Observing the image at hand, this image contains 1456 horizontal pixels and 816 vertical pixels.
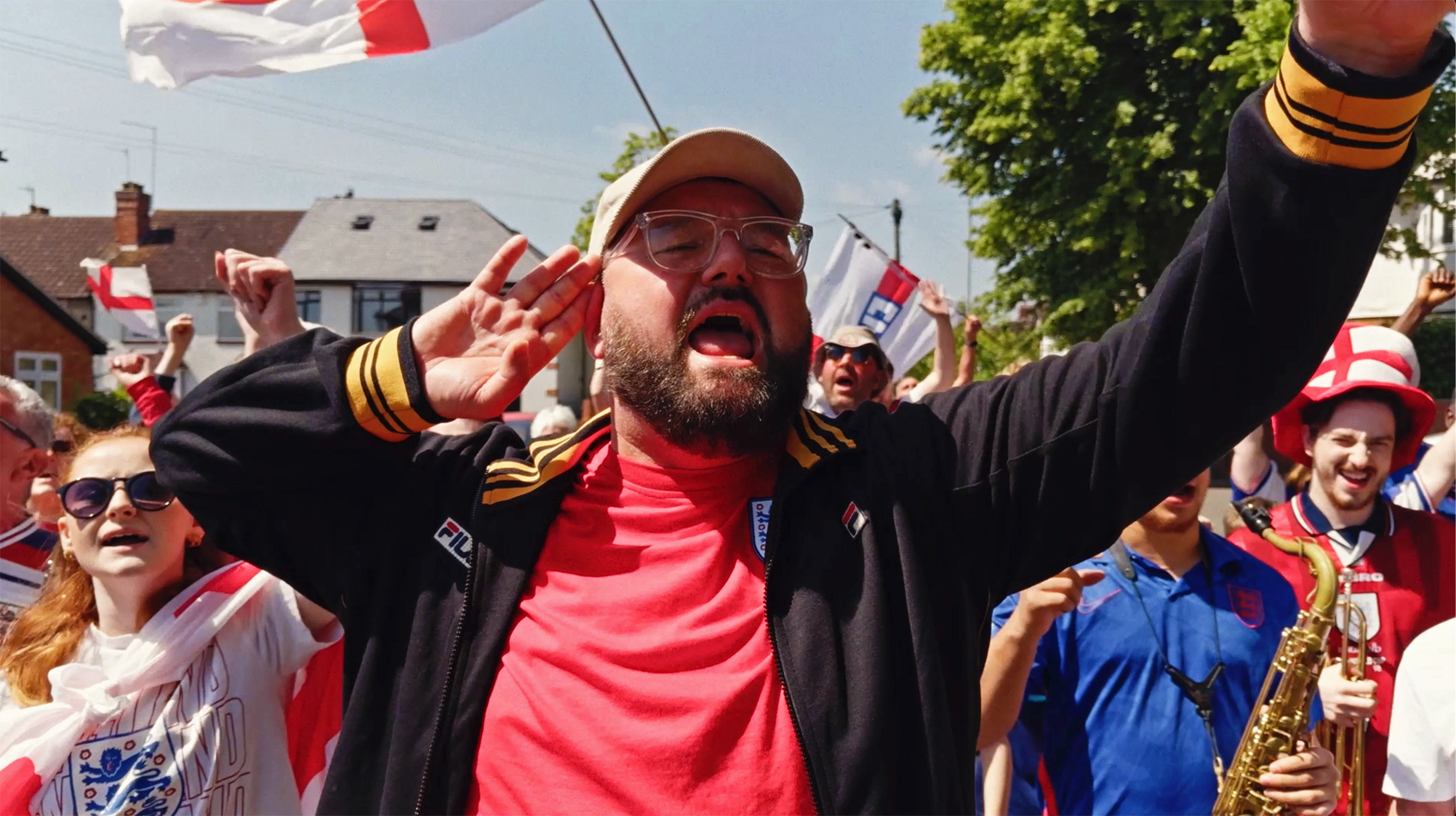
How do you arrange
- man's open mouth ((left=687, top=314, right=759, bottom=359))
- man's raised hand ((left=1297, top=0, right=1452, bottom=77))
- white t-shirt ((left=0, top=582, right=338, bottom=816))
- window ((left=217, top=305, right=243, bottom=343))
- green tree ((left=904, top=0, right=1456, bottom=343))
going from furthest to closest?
window ((left=217, top=305, right=243, bottom=343)), green tree ((left=904, top=0, right=1456, bottom=343)), white t-shirt ((left=0, top=582, right=338, bottom=816)), man's open mouth ((left=687, top=314, right=759, bottom=359)), man's raised hand ((left=1297, top=0, right=1452, bottom=77))

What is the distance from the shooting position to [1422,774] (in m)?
2.94

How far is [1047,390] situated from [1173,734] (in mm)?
1644

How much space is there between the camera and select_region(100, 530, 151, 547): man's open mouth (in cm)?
299

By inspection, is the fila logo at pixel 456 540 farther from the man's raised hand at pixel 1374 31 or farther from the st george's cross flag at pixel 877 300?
the st george's cross flag at pixel 877 300

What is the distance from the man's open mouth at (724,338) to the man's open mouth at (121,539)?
157 cm

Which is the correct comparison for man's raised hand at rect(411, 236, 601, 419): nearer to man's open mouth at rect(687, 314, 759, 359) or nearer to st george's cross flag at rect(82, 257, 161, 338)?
man's open mouth at rect(687, 314, 759, 359)

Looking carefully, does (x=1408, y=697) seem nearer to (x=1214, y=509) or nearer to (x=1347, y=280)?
(x=1347, y=280)

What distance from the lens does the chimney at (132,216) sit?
51781 millimetres

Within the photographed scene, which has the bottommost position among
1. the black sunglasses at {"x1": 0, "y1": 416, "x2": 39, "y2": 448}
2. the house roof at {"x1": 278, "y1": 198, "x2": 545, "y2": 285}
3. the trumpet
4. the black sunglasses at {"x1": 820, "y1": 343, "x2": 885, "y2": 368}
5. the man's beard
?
the trumpet

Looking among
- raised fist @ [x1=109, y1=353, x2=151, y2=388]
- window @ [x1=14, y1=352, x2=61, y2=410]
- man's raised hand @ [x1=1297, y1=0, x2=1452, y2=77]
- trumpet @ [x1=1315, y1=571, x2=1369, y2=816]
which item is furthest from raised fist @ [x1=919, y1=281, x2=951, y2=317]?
window @ [x1=14, y1=352, x2=61, y2=410]

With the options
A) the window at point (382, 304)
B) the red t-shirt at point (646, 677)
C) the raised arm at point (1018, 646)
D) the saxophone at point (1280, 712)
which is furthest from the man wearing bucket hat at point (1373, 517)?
the window at point (382, 304)

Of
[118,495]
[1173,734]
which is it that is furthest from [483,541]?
[1173,734]

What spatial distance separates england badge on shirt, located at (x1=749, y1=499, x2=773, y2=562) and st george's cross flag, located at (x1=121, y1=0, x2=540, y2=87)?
214 cm

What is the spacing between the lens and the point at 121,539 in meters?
3.00
